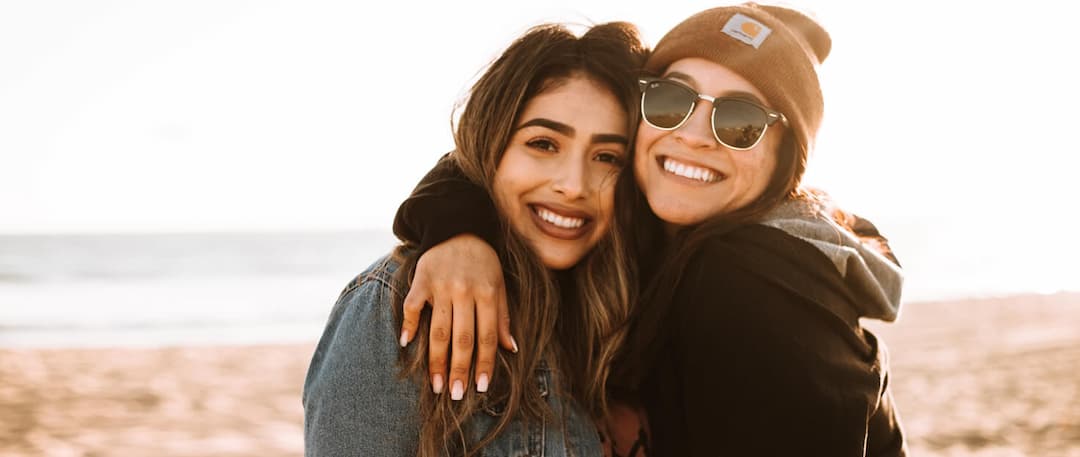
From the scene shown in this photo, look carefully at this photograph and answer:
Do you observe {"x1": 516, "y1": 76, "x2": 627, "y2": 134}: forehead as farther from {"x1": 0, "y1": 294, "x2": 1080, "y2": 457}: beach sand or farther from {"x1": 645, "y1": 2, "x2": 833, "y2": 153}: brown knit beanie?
{"x1": 0, "y1": 294, "x2": 1080, "y2": 457}: beach sand

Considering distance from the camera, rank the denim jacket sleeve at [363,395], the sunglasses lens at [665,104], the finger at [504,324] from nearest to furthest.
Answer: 1. the denim jacket sleeve at [363,395]
2. the finger at [504,324]
3. the sunglasses lens at [665,104]

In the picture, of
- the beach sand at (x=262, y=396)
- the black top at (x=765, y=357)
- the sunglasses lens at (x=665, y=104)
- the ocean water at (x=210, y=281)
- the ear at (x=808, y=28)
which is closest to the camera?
the black top at (x=765, y=357)

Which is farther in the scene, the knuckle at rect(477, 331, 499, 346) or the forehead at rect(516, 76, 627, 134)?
the forehead at rect(516, 76, 627, 134)

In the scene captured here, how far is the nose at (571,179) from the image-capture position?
9.29ft

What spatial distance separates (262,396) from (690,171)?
709cm

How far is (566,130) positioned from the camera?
282 cm

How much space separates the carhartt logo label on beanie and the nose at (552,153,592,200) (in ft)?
2.16

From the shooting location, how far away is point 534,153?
2.88 metres

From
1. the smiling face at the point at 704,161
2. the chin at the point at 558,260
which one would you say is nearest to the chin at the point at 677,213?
the smiling face at the point at 704,161

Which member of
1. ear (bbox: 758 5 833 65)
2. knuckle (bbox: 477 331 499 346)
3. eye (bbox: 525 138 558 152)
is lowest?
knuckle (bbox: 477 331 499 346)

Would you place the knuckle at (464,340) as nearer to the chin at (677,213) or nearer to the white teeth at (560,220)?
the white teeth at (560,220)

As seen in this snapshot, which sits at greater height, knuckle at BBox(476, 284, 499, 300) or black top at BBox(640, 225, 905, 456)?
knuckle at BBox(476, 284, 499, 300)

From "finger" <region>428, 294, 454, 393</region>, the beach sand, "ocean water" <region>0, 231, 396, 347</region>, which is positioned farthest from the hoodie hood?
"ocean water" <region>0, 231, 396, 347</region>

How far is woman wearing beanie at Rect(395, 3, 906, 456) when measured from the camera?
217 centimetres
